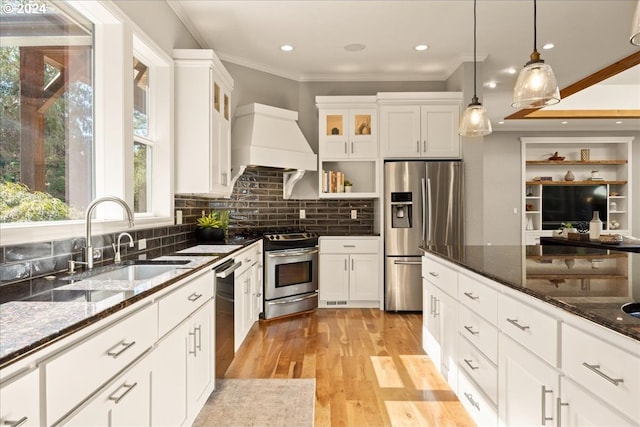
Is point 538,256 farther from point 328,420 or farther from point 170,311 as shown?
point 170,311

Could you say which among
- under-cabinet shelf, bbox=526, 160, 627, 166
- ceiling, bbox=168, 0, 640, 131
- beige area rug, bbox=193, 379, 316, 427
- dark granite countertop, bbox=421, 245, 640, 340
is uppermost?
ceiling, bbox=168, 0, 640, 131

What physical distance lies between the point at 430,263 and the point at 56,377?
2.41 meters

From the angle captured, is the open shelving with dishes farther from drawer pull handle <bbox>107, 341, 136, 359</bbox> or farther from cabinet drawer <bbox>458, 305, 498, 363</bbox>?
drawer pull handle <bbox>107, 341, 136, 359</bbox>

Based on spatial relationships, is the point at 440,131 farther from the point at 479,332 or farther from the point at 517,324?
the point at 517,324

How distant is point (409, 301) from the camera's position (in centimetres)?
473

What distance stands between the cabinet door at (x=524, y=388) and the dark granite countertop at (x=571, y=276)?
10.0 inches

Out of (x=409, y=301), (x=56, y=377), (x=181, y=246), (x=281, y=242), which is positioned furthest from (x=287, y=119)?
(x=56, y=377)

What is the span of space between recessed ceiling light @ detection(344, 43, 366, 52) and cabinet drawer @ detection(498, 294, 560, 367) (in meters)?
3.32

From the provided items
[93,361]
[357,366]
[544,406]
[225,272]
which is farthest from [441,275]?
[93,361]

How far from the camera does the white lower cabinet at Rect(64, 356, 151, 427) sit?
1155 millimetres

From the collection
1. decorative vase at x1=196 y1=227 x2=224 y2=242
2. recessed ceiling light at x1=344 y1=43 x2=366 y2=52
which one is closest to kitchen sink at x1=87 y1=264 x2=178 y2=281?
decorative vase at x1=196 y1=227 x2=224 y2=242

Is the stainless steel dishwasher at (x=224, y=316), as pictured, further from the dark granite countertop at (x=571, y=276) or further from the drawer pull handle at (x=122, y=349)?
the dark granite countertop at (x=571, y=276)

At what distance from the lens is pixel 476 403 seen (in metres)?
2.07

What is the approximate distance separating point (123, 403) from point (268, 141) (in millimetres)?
3504
